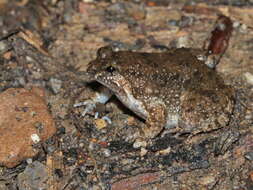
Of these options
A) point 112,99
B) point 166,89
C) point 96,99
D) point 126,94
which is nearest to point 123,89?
point 126,94

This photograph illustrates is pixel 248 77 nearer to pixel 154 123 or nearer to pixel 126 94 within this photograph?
pixel 154 123

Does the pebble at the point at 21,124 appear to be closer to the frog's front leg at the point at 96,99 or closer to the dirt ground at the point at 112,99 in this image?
the dirt ground at the point at 112,99

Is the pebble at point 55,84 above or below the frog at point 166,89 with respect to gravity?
below

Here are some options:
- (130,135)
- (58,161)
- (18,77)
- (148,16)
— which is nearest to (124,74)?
(130,135)

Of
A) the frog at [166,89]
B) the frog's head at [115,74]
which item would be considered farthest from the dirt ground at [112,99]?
the frog's head at [115,74]

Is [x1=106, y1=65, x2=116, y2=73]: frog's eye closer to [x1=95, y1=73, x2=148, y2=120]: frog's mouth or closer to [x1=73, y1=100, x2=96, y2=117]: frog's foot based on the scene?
[x1=95, y1=73, x2=148, y2=120]: frog's mouth

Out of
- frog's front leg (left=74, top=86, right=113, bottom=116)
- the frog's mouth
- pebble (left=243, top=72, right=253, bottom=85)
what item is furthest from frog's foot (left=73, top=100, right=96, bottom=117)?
pebble (left=243, top=72, right=253, bottom=85)
